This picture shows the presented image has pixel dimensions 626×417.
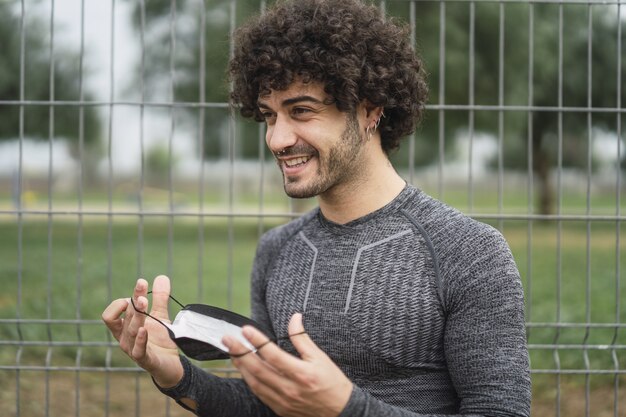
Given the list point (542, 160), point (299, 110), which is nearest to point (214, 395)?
point (299, 110)

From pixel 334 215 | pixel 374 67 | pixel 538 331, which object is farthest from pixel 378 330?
pixel 538 331

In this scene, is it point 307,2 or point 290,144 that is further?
point 307,2

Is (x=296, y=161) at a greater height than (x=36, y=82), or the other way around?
(x=36, y=82)

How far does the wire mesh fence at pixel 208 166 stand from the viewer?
329 cm

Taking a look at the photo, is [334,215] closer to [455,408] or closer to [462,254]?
[462,254]

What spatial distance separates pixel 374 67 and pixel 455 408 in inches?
35.8

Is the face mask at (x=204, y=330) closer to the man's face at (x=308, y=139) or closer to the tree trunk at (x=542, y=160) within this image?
the man's face at (x=308, y=139)

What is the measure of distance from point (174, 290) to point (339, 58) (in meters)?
6.95

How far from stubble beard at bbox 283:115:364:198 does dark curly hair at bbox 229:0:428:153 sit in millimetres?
79

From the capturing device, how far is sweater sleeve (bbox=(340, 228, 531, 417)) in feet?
5.36

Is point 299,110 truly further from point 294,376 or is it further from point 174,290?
point 174,290

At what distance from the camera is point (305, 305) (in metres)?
1.93

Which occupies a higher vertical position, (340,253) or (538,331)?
(340,253)

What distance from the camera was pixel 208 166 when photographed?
45.0ft
